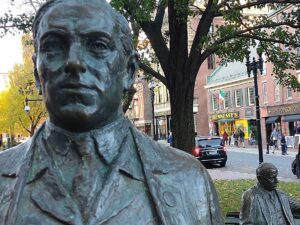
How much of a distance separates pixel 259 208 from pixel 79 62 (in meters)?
4.48

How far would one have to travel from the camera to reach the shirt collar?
1701 millimetres

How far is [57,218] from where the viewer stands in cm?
158

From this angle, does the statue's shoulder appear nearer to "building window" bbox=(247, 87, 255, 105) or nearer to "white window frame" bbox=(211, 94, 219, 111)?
"building window" bbox=(247, 87, 255, 105)

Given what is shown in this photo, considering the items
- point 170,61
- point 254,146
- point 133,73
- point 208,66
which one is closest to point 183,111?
point 170,61

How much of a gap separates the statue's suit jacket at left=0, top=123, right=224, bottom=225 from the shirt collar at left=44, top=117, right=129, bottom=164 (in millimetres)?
86

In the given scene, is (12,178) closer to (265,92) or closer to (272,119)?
(272,119)

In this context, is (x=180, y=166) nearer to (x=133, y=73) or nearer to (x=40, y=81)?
(x=133, y=73)

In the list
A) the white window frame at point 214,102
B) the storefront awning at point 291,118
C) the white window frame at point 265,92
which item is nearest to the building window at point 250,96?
the white window frame at point 265,92

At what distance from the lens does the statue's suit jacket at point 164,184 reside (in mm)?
1646

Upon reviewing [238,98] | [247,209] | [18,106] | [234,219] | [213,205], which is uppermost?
[238,98]

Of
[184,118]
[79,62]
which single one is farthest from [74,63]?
[184,118]

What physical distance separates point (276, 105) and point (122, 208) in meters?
38.9

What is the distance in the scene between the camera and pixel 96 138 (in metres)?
1.71

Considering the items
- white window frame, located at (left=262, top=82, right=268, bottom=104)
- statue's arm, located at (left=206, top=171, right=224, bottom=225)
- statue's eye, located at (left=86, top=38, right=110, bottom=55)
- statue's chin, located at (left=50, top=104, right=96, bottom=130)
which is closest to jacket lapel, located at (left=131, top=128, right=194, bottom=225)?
statue's arm, located at (left=206, top=171, right=224, bottom=225)
